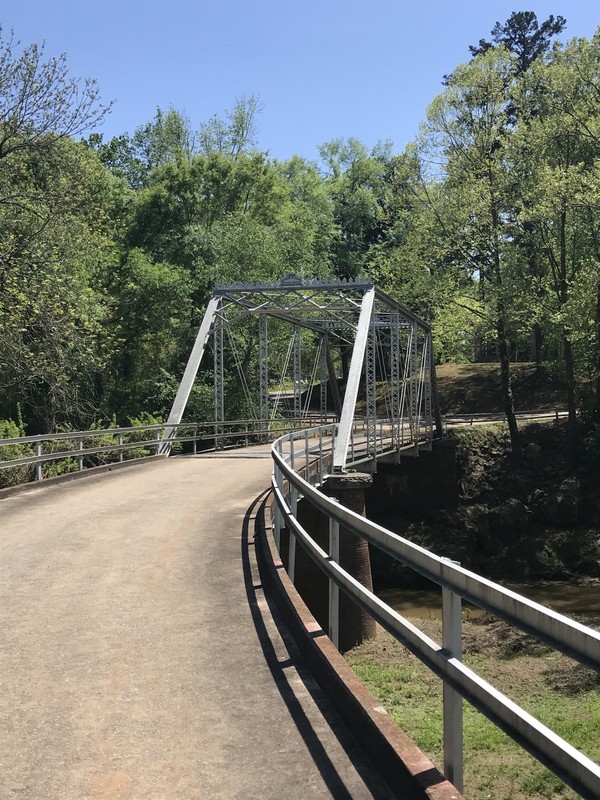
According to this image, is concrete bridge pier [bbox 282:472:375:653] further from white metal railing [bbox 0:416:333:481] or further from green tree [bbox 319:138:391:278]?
green tree [bbox 319:138:391:278]

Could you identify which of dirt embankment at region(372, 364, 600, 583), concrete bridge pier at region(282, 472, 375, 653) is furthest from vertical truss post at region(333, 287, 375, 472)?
dirt embankment at region(372, 364, 600, 583)

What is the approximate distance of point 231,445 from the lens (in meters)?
30.6

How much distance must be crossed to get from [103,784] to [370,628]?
12.2m

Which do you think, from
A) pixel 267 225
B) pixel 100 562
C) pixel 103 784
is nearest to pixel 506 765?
pixel 100 562

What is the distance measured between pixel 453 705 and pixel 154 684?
237cm

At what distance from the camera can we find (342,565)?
16312 millimetres

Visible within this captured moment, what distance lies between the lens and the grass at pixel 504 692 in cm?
878

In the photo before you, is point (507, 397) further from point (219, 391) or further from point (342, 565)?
point (342, 565)

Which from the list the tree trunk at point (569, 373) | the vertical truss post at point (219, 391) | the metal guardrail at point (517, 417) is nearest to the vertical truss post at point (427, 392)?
the metal guardrail at point (517, 417)

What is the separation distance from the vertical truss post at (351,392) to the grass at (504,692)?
4.09 m

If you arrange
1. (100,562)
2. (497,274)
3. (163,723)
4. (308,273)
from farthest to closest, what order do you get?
(308,273) → (497,274) → (100,562) → (163,723)

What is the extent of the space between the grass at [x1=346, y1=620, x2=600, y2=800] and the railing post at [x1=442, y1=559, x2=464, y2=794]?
5.69 metres

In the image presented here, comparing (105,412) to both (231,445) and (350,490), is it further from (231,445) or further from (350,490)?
(350,490)

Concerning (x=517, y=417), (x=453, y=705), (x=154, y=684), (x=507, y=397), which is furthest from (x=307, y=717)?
(x=517, y=417)
